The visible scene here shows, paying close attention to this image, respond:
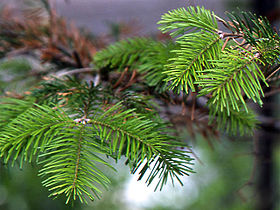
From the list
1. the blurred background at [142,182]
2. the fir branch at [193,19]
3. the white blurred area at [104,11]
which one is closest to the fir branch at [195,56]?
the fir branch at [193,19]

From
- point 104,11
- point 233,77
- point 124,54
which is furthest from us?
point 104,11

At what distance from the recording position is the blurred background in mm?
637

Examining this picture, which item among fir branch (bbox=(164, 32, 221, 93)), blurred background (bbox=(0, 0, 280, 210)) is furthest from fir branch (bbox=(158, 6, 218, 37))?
blurred background (bbox=(0, 0, 280, 210))

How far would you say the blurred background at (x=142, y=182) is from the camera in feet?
2.09

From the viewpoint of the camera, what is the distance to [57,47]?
370 mm

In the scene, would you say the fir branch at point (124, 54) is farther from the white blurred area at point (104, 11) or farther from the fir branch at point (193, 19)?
the white blurred area at point (104, 11)

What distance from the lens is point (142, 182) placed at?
2.99 feet

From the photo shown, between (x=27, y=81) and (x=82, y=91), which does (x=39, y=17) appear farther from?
(x=82, y=91)

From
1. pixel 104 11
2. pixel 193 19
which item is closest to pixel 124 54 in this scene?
pixel 193 19

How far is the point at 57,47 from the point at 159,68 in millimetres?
208

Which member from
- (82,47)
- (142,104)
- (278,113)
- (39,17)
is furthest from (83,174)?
(278,113)

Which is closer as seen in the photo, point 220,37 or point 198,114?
point 220,37

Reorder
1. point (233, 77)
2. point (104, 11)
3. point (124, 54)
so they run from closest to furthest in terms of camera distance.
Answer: point (233, 77) < point (124, 54) < point (104, 11)

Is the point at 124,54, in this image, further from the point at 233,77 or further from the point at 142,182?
the point at 142,182
